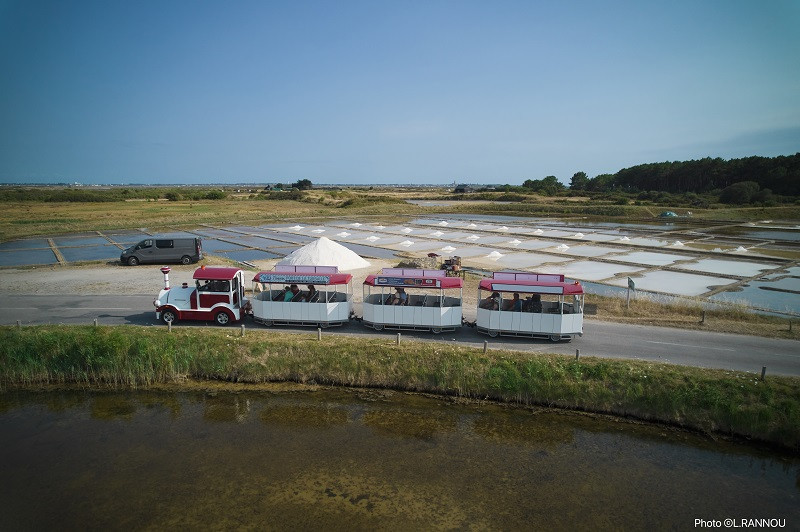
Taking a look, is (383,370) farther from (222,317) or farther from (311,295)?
(222,317)

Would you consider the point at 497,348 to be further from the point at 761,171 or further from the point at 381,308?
the point at 761,171

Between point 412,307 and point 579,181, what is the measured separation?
189 meters

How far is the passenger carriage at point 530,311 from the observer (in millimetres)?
19500

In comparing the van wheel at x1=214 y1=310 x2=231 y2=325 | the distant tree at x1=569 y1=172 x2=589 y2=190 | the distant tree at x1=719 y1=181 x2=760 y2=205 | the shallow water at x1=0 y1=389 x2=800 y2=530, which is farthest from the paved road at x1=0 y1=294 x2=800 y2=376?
the distant tree at x1=569 y1=172 x2=589 y2=190

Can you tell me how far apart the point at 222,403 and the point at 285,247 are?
35.2m

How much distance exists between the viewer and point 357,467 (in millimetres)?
12750

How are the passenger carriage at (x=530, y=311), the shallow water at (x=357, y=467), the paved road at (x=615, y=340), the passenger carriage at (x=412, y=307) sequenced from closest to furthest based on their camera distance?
the shallow water at (x=357, y=467)
the paved road at (x=615, y=340)
the passenger carriage at (x=530, y=311)
the passenger carriage at (x=412, y=307)

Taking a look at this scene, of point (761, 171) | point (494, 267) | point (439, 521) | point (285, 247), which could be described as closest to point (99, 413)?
point (439, 521)

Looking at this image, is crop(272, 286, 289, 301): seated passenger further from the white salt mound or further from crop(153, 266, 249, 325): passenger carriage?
the white salt mound

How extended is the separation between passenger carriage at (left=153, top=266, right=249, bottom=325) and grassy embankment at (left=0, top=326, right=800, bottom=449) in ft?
5.42

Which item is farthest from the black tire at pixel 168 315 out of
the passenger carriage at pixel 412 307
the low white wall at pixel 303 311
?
the passenger carriage at pixel 412 307

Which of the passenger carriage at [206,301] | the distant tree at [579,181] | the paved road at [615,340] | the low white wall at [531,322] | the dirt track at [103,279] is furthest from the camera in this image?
the distant tree at [579,181]

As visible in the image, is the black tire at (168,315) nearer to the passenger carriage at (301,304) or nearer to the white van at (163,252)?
the passenger carriage at (301,304)

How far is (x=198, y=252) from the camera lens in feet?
126
